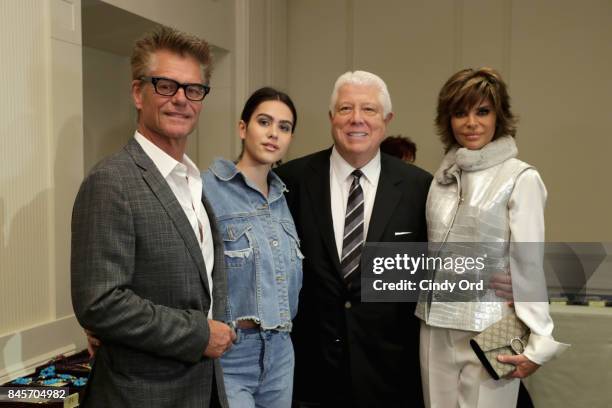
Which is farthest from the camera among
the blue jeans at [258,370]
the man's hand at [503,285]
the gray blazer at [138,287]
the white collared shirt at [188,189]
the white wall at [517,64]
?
the white wall at [517,64]

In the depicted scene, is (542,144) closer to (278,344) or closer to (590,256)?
(590,256)

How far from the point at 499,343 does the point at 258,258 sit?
0.92 meters

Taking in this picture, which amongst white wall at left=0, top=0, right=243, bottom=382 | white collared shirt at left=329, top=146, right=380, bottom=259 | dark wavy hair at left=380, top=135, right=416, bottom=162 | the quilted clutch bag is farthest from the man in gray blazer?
dark wavy hair at left=380, top=135, right=416, bottom=162

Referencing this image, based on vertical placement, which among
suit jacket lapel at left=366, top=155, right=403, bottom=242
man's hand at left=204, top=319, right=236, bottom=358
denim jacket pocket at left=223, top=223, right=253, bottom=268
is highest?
suit jacket lapel at left=366, top=155, right=403, bottom=242

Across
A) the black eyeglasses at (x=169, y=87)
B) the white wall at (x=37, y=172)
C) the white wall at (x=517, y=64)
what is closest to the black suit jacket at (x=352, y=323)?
the black eyeglasses at (x=169, y=87)

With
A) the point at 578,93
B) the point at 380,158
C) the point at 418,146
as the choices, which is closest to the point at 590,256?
the point at 578,93

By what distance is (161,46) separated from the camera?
5.11ft

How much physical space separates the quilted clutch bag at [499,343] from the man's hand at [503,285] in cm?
8

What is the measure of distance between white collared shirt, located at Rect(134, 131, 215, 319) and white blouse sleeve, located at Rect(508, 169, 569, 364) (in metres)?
1.10

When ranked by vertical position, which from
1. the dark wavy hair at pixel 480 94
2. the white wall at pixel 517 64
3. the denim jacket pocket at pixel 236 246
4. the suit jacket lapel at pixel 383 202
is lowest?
the denim jacket pocket at pixel 236 246

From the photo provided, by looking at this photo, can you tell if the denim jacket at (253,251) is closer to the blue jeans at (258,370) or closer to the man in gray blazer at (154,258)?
the blue jeans at (258,370)

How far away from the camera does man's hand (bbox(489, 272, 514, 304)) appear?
2.07 m

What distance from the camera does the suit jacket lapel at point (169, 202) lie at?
1469 millimetres

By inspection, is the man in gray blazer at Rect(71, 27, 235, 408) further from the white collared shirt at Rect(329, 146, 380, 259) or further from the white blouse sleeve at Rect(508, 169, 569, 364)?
the white blouse sleeve at Rect(508, 169, 569, 364)
